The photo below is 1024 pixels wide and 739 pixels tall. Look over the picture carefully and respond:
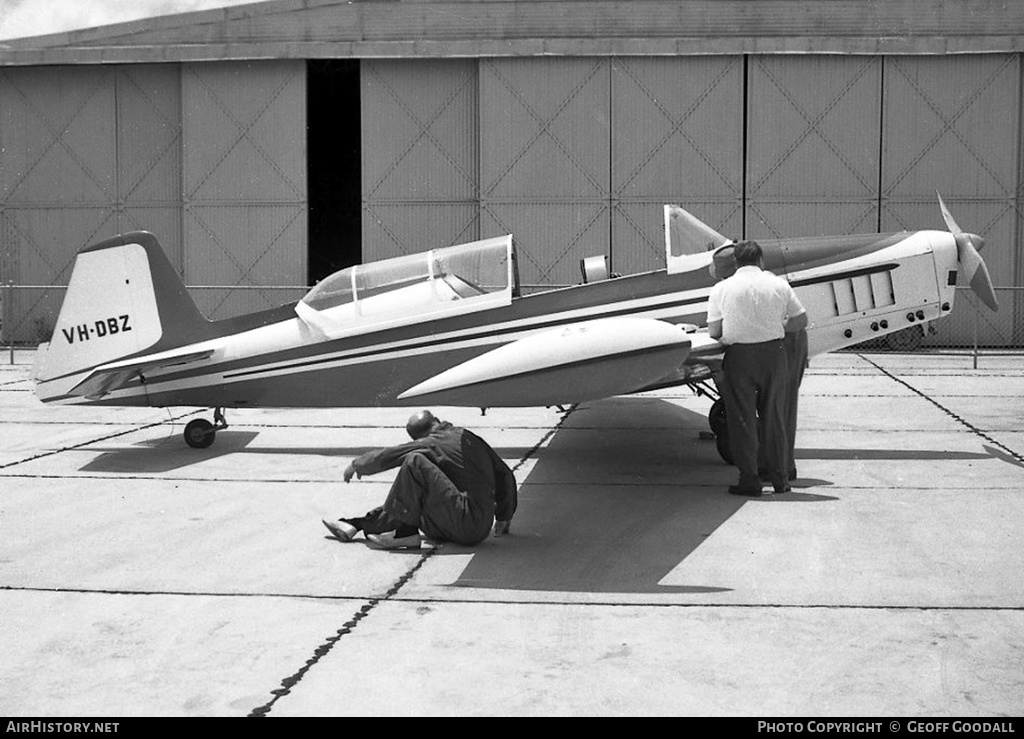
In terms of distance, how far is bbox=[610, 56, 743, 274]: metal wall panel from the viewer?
23.5 m

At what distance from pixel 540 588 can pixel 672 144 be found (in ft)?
60.6

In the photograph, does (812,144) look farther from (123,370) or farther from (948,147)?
(123,370)

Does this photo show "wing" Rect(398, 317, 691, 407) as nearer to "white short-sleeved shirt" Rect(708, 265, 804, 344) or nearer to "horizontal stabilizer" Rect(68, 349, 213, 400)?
"white short-sleeved shirt" Rect(708, 265, 804, 344)

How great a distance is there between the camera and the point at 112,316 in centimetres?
1120

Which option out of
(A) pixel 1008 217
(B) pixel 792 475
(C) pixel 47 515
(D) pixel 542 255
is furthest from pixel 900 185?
(C) pixel 47 515

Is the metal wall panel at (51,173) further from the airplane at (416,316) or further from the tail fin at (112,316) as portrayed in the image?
the airplane at (416,316)

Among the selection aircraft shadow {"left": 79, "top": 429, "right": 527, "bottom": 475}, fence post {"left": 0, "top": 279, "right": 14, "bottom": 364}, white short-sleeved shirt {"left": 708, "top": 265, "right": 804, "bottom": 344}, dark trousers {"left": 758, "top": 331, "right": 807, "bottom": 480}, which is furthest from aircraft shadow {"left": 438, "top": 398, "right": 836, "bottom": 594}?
fence post {"left": 0, "top": 279, "right": 14, "bottom": 364}

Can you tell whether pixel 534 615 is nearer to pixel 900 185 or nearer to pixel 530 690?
pixel 530 690

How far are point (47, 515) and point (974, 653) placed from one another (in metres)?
6.41

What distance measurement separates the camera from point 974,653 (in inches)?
205

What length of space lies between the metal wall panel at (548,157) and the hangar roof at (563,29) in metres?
0.48

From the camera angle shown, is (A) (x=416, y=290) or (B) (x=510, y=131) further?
(B) (x=510, y=131)

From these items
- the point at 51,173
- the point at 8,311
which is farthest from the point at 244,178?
the point at 8,311

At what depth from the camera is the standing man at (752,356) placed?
864 centimetres
